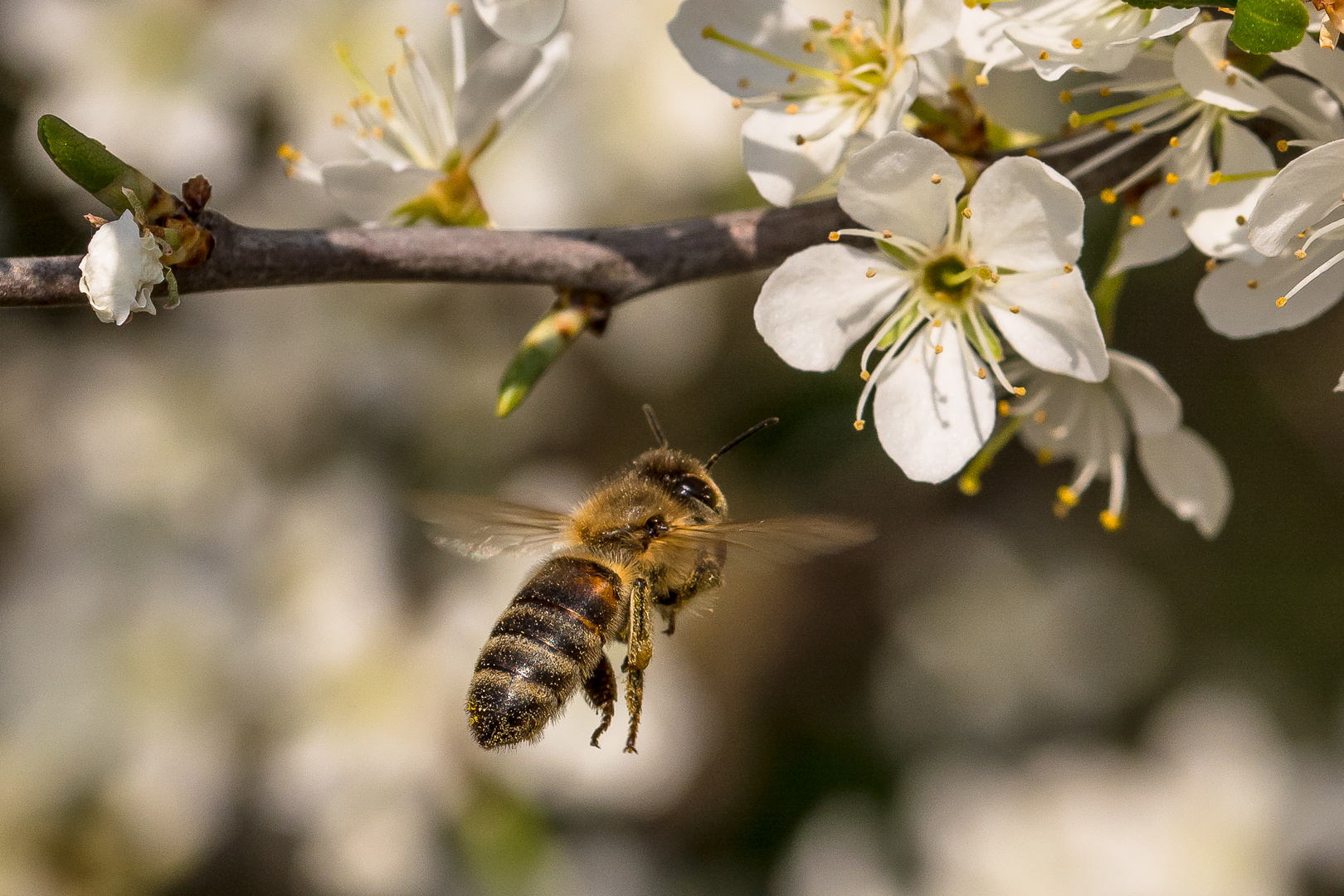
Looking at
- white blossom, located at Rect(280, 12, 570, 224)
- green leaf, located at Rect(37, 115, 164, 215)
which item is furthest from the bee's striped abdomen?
green leaf, located at Rect(37, 115, 164, 215)

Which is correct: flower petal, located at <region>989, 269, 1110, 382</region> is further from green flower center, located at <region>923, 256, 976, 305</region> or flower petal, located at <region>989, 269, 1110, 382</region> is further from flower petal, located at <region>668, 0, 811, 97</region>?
flower petal, located at <region>668, 0, 811, 97</region>

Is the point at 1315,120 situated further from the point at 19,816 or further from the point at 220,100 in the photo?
the point at 19,816

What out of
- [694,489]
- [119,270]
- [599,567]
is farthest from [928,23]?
[119,270]

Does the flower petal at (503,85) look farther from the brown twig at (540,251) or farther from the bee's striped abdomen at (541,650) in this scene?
the bee's striped abdomen at (541,650)

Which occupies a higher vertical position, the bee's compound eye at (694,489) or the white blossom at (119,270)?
the white blossom at (119,270)

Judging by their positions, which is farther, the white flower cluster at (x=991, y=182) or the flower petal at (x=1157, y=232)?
the flower petal at (x=1157, y=232)

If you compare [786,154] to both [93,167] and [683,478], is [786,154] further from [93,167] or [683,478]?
[93,167]

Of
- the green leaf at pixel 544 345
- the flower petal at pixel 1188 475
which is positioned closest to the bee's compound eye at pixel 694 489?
the green leaf at pixel 544 345
